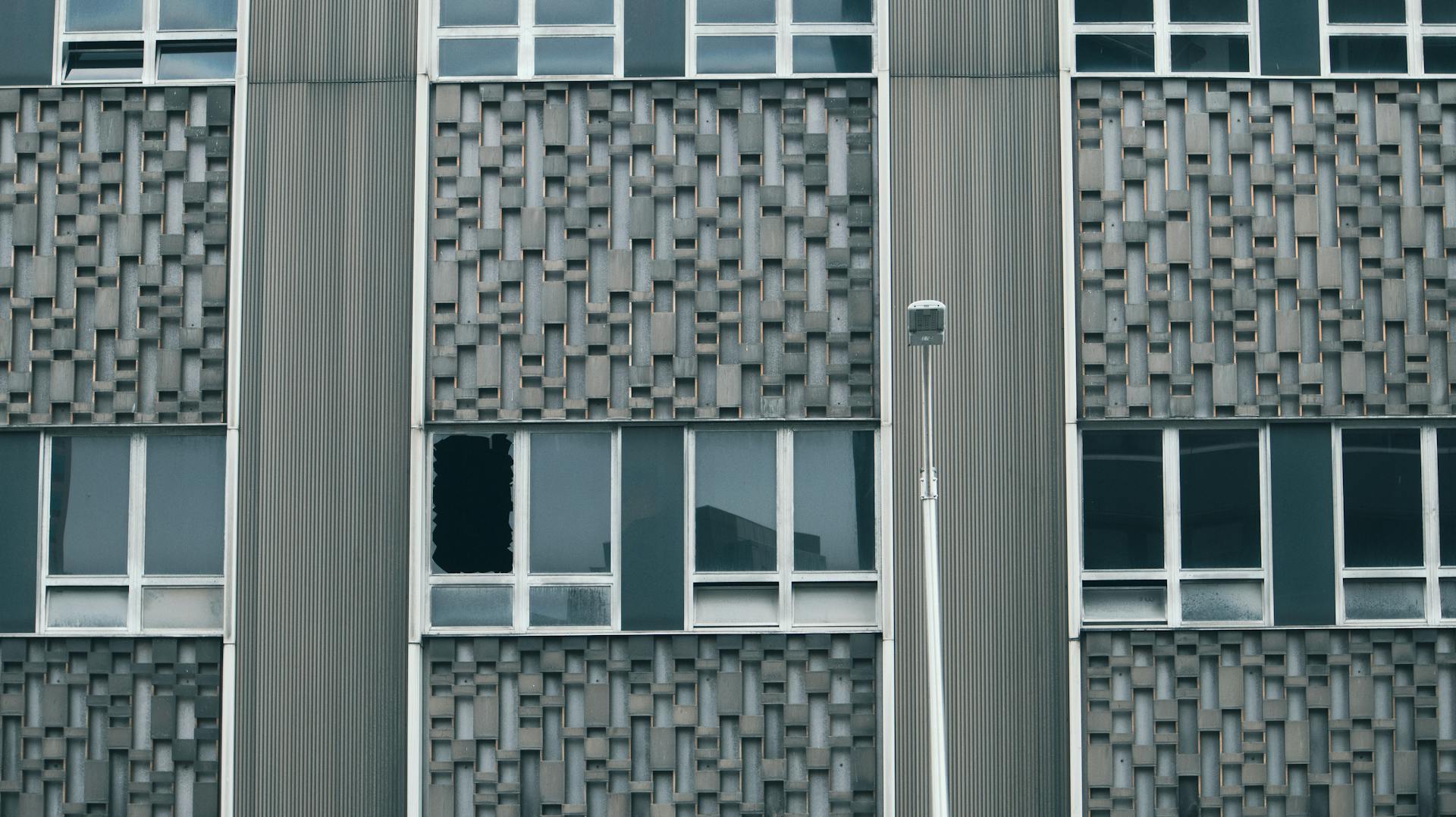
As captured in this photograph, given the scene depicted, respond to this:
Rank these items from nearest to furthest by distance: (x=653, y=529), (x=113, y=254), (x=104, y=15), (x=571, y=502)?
(x=653, y=529), (x=571, y=502), (x=113, y=254), (x=104, y=15)

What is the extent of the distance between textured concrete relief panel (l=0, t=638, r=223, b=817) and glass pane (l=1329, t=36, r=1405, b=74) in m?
15.1

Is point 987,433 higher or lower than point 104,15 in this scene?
lower

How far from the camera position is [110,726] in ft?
54.7

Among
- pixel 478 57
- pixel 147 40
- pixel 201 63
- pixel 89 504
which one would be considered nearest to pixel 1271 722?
pixel 478 57

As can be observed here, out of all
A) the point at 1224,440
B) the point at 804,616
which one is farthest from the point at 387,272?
the point at 1224,440

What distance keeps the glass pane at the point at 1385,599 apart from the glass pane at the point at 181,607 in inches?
523

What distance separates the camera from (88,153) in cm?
1745

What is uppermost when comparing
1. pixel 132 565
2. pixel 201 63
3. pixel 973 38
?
pixel 973 38

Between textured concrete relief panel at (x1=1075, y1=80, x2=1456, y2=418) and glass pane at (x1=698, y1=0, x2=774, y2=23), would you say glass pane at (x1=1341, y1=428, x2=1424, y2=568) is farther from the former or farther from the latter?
glass pane at (x1=698, y1=0, x2=774, y2=23)

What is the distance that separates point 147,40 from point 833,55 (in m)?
8.44

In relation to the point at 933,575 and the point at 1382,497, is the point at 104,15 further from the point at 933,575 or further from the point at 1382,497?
the point at 1382,497

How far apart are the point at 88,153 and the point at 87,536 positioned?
4.66 m

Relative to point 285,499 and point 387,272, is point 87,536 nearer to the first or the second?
point 285,499

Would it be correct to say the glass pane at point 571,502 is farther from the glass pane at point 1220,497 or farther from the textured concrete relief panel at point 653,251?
the glass pane at point 1220,497
